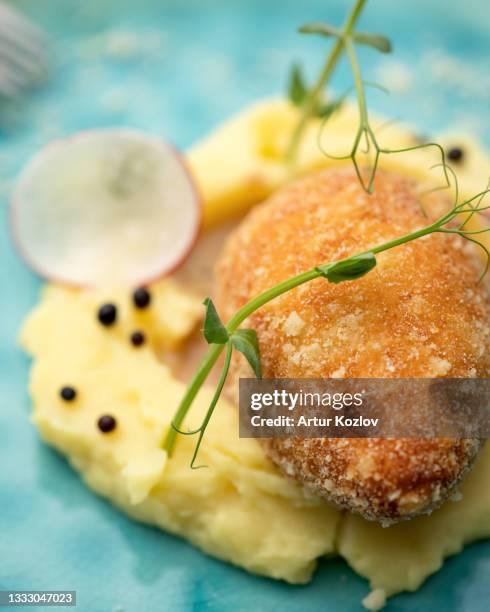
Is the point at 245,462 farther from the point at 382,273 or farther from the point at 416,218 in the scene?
the point at 416,218

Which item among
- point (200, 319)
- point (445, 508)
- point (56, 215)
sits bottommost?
point (445, 508)

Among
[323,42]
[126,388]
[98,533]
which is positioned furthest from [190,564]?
[323,42]

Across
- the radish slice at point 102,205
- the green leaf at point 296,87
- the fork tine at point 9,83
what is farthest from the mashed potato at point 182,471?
the fork tine at point 9,83

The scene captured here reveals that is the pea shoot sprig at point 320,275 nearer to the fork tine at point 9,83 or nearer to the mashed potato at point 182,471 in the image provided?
the mashed potato at point 182,471

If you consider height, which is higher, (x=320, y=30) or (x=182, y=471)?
(x=320, y=30)

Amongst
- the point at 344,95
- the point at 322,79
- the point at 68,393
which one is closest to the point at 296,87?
the point at 322,79

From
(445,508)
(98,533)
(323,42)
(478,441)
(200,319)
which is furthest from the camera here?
(323,42)

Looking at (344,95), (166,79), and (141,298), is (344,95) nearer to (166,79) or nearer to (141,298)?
(141,298)
